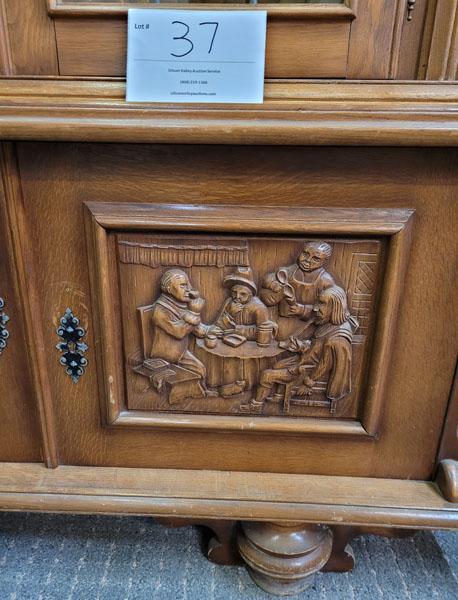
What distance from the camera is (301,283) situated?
1.85 ft

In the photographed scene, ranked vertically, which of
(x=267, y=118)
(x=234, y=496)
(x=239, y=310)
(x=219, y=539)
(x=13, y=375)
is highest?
(x=267, y=118)

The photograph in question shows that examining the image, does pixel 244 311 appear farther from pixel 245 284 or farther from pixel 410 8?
pixel 410 8

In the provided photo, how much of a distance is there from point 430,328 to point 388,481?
0.22 m

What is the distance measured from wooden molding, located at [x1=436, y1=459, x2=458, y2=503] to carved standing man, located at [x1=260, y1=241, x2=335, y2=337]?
0.27 meters

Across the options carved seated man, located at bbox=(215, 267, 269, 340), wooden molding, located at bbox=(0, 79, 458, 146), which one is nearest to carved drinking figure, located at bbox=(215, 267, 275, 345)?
carved seated man, located at bbox=(215, 267, 269, 340)

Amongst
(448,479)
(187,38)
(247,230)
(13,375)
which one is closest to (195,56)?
(187,38)

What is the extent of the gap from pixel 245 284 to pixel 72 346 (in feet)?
0.75

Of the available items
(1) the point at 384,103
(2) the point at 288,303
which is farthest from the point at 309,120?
(2) the point at 288,303

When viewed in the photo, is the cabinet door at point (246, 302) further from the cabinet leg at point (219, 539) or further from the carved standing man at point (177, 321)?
the cabinet leg at point (219, 539)

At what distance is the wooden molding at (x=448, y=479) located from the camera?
0.61m

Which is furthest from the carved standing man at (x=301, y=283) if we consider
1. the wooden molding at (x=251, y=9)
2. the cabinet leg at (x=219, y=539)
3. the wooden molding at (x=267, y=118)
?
the cabinet leg at (x=219, y=539)

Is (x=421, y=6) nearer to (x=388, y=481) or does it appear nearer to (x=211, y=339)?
(x=211, y=339)

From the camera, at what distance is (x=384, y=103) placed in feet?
1.55

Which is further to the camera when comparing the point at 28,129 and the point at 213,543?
the point at 213,543
